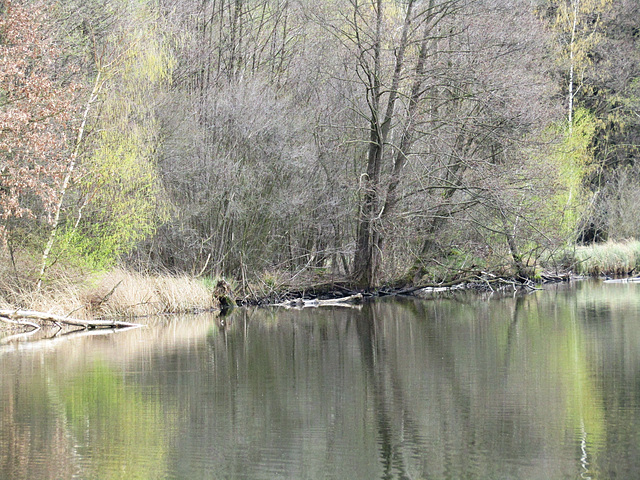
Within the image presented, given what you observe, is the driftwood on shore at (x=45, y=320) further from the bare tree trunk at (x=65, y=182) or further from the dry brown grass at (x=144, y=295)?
the dry brown grass at (x=144, y=295)

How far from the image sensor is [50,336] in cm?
1830

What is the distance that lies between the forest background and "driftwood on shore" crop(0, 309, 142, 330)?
797 mm

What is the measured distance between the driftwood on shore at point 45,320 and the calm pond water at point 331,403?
5.58ft

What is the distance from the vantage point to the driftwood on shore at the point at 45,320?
19.2 meters

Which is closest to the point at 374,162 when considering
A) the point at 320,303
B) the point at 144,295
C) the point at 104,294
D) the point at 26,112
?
the point at 320,303

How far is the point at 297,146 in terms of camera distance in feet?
86.0

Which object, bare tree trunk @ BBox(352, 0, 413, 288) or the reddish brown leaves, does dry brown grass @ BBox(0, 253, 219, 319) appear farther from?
bare tree trunk @ BBox(352, 0, 413, 288)

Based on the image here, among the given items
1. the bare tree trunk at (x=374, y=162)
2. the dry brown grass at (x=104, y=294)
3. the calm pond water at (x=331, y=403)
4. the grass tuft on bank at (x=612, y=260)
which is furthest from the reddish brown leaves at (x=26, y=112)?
the grass tuft on bank at (x=612, y=260)

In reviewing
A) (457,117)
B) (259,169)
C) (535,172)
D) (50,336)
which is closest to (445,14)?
(457,117)

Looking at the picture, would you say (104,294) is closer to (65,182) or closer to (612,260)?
(65,182)

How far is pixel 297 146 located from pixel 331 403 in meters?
16.4

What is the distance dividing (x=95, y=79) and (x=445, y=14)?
1028cm

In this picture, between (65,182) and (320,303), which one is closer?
(65,182)

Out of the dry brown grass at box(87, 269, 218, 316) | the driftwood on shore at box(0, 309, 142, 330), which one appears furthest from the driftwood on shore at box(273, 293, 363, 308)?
the driftwood on shore at box(0, 309, 142, 330)
